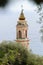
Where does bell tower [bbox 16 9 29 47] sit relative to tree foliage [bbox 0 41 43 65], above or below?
above

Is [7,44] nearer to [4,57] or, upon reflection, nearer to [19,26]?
[4,57]

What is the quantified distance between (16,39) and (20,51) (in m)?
2.96

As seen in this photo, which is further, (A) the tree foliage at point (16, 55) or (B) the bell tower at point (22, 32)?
(B) the bell tower at point (22, 32)

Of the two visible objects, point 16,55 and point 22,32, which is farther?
point 22,32

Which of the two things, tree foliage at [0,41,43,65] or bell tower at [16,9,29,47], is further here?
bell tower at [16,9,29,47]

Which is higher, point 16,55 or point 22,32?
point 22,32

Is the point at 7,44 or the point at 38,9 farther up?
the point at 38,9

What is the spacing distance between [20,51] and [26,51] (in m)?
0.32

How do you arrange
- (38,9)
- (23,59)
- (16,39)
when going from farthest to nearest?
(16,39) → (23,59) → (38,9)

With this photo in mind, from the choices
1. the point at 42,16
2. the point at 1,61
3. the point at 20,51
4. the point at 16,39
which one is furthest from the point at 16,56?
the point at 42,16

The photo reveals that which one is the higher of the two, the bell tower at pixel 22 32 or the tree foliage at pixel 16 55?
the bell tower at pixel 22 32

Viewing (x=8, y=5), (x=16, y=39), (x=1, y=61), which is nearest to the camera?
(x=8, y=5)

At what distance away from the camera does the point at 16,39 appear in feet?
62.0

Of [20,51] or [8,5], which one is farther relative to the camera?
[20,51]
